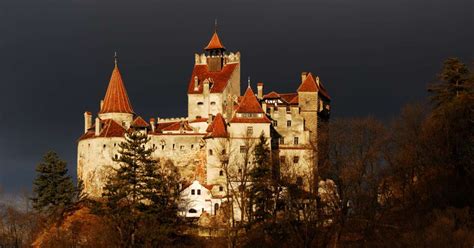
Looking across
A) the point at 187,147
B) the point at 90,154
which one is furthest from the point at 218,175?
the point at 90,154

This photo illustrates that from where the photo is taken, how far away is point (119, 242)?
237 feet

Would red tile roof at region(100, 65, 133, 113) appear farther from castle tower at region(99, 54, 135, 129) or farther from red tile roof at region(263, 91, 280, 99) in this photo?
red tile roof at region(263, 91, 280, 99)

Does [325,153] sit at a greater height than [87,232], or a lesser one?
greater

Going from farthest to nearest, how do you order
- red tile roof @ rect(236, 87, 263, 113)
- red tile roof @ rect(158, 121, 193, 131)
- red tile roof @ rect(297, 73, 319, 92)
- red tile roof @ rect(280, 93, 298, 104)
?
red tile roof @ rect(280, 93, 298, 104) < red tile roof @ rect(158, 121, 193, 131) < red tile roof @ rect(297, 73, 319, 92) < red tile roof @ rect(236, 87, 263, 113)

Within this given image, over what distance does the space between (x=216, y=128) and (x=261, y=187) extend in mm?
12784

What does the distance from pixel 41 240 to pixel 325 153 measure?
24.5 meters

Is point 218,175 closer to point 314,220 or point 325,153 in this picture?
point 325,153

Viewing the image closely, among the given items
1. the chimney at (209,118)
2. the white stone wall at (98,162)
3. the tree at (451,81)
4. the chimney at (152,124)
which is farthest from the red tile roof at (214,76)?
the tree at (451,81)

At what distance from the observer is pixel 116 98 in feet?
319

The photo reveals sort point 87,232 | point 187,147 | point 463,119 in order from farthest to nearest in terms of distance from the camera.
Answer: point 187,147 → point 87,232 → point 463,119

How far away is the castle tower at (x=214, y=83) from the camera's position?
310 ft

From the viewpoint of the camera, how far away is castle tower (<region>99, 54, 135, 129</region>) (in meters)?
95.9

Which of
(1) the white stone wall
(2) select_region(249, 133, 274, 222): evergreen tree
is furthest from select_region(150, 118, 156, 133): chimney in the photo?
(2) select_region(249, 133, 274, 222): evergreen tree

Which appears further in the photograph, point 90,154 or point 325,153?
point 90,154
